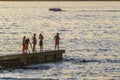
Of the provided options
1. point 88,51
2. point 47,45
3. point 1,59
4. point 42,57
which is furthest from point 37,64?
point 47,45

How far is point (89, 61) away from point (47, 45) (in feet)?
58.7

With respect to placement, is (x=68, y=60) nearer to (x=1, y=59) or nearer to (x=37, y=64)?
(x=37, y=64)

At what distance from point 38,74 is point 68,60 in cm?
1018

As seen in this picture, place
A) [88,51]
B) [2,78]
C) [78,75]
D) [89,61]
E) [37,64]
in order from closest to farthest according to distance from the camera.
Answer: [2,78] → [78,75] → [37,64] → [89,61] → [88,51]

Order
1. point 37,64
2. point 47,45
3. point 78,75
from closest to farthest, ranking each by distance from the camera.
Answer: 1. point 78,75
2. point 37,64
3. point 47,45

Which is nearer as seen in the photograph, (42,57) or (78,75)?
(78,75)

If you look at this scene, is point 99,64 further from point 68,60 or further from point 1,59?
point 1,59

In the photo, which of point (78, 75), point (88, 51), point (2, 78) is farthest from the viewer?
point (88, 51)

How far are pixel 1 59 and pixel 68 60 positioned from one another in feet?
34.5

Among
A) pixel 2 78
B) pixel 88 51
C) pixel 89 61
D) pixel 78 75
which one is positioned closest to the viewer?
pixel 2 78

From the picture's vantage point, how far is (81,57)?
6016cm

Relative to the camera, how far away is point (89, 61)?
57.2 meters

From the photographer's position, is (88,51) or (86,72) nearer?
(86,72)

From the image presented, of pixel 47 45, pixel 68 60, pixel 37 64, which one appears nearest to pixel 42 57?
pixel 37 64
